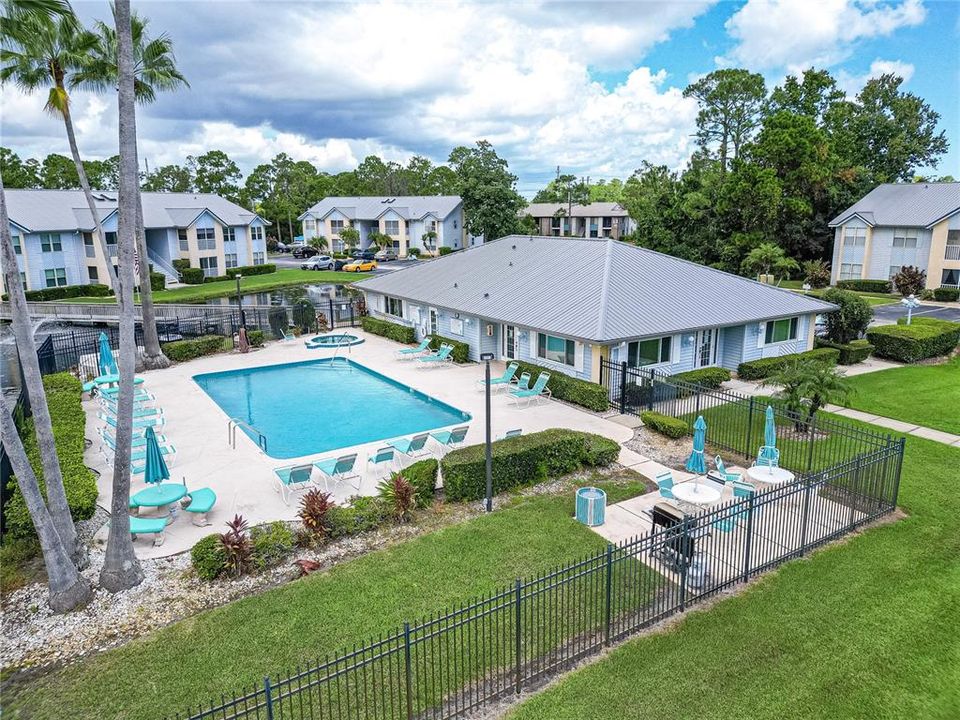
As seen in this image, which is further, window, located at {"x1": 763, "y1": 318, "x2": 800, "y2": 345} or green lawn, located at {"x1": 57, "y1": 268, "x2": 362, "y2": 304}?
green lawn, located at {"x1": 57, "y1": 268, "x2": 362, "y2": 304}

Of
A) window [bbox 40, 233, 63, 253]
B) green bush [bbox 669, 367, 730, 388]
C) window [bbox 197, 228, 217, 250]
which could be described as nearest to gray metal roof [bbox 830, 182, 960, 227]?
green bush [bbox 669, 367, 730, 388]

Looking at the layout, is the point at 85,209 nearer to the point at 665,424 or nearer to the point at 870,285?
the point at 665,424

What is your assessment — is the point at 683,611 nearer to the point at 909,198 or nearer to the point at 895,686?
the point at 895,686

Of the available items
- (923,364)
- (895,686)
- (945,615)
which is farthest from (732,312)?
(895,686)

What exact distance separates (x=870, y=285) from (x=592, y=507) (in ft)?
157

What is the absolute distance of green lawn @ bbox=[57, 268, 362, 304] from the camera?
49.5 metres

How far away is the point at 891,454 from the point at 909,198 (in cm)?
4829

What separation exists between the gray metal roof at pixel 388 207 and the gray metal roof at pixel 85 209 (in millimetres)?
21003

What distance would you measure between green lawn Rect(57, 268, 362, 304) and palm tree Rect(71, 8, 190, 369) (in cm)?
2074

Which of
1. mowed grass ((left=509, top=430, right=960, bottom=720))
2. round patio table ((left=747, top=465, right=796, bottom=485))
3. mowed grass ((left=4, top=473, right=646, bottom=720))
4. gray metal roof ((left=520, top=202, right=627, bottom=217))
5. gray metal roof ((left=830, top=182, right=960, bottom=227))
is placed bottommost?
mowed grass ((left=509, top=430, right=960, bottom=720))

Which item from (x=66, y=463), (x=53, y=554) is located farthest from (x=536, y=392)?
(x=53, y=554)

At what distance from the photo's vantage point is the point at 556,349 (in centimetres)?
2444

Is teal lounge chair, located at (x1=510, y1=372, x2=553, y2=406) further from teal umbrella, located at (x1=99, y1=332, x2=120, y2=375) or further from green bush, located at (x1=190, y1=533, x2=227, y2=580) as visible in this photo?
teal umbrella, located at (x1=99, y1=332, x2=120, y2=375)

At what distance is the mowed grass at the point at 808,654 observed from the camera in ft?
28.0
